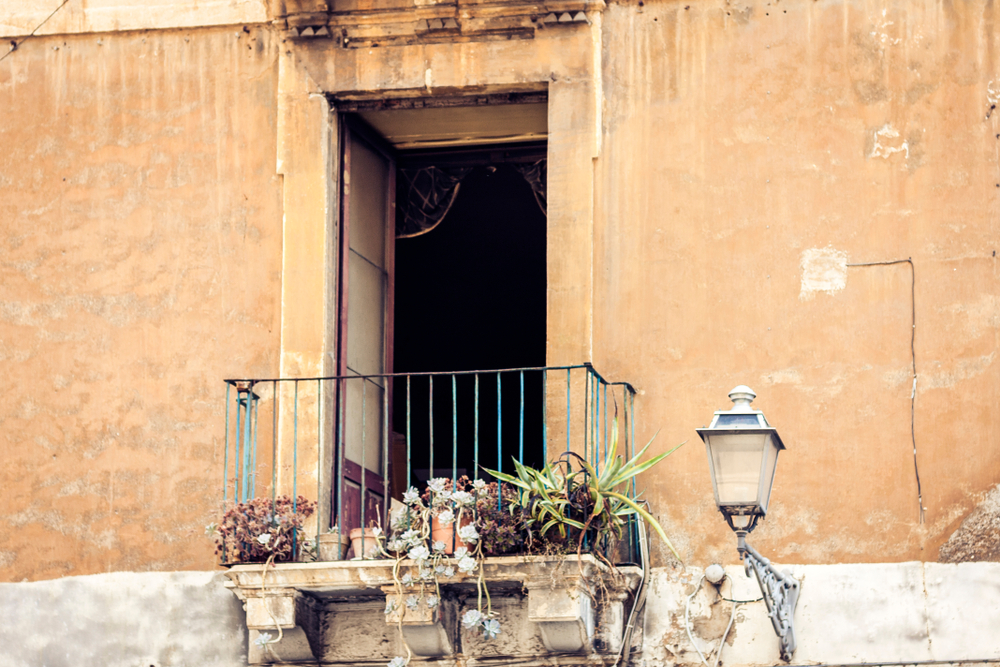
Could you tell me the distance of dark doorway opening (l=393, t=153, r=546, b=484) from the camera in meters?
11.2

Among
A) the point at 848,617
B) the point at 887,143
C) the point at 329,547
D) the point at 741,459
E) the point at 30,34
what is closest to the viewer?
the point at 741,459

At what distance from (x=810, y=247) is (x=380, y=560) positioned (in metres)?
2.42

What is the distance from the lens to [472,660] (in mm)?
7984

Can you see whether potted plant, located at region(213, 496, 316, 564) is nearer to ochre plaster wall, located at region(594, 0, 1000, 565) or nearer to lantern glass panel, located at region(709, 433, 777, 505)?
ochre plaster wall, located at region(594, 0, 1000, 565)

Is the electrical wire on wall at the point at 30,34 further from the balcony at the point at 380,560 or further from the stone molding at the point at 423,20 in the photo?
the balcony at the point at 380,560

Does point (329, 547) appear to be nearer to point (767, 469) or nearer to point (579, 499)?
point (579, 499)

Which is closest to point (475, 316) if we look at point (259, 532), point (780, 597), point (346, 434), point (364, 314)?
point (364, 314)

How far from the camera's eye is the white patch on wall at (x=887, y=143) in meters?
8.27

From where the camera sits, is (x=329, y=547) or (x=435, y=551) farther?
(x=329, y=547)

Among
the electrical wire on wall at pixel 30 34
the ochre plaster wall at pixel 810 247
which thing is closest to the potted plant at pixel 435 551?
the ochre plaster wall at pixel 810 247

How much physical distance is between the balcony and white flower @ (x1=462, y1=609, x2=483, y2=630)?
0.02m

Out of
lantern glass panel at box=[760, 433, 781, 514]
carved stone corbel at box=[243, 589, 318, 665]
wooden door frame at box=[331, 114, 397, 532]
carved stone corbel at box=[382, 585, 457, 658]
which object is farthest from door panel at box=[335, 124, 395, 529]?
lantern glass panel at box=[760, 433, 781, 514]

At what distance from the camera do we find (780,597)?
302 inches

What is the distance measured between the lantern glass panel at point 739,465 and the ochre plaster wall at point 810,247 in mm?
1298
